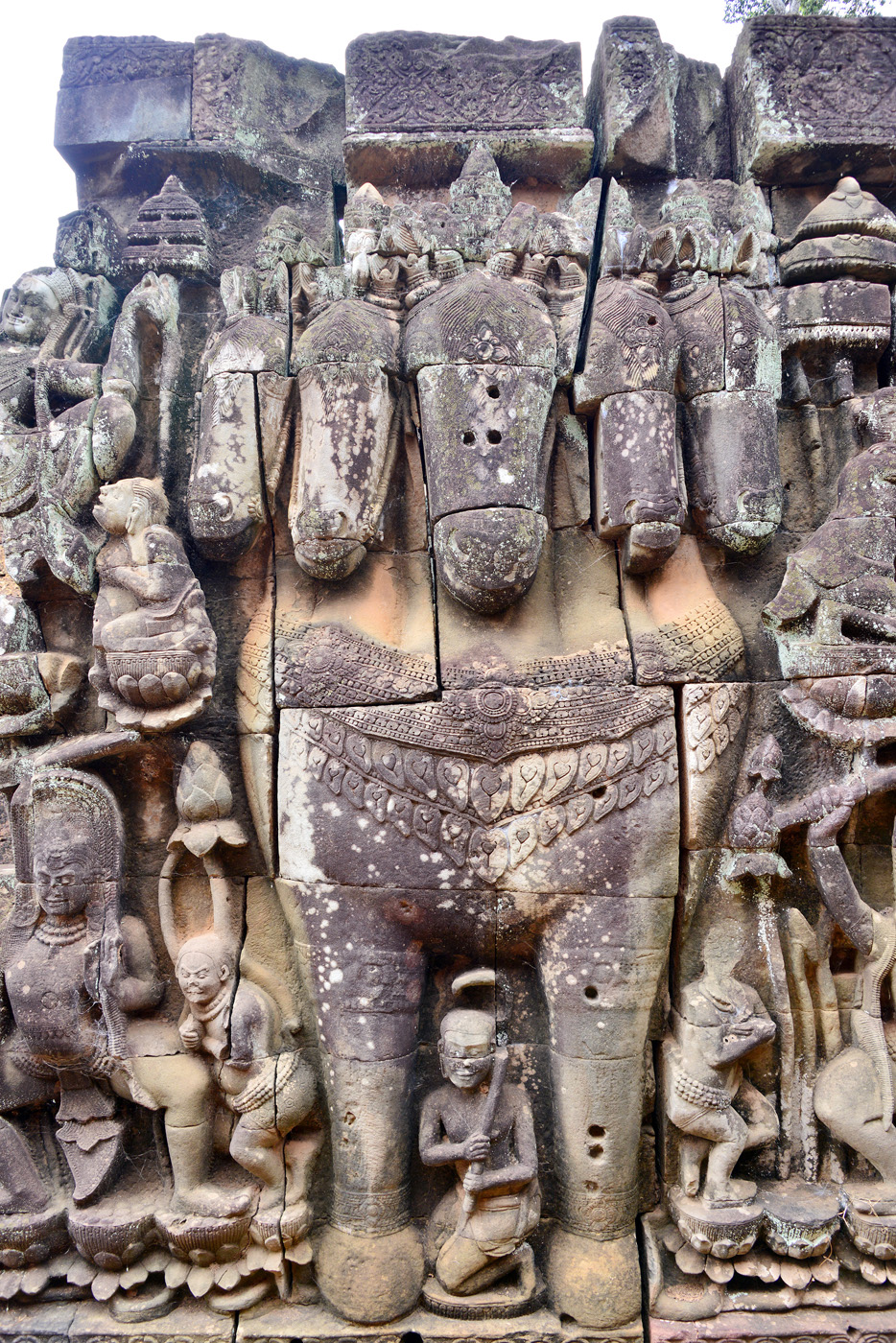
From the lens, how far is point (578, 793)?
3688 mm

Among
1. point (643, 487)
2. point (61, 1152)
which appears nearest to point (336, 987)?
point (61, 1152)

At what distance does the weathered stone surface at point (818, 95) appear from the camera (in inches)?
177

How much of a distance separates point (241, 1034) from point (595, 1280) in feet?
5.50

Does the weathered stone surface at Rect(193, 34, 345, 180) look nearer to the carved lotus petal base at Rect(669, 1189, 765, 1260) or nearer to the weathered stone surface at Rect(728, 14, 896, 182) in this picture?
the weathered stone surface at Rect(728, 14, 896, 182)

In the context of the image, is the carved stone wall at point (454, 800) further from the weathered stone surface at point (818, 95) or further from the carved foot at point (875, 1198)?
the weathered stone surface at point (818, 95)

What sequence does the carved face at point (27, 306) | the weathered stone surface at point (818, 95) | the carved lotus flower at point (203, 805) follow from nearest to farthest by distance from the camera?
the carved lotus flower at point (203, 805), the carved face at point (27, 306), the weathered stone surface at point (818, 95)

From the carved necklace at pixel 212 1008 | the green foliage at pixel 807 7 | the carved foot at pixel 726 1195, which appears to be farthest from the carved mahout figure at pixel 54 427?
the green foliage at pixel 807 7

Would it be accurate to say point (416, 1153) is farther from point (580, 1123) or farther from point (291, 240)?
point (291, 240)

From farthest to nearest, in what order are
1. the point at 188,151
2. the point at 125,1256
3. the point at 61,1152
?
the point at 188,151, the point at 61,1152, the point at 125,1256

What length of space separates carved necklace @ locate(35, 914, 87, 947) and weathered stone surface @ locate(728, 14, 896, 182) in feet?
15.5

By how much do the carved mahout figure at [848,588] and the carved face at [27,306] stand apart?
356 centimetres

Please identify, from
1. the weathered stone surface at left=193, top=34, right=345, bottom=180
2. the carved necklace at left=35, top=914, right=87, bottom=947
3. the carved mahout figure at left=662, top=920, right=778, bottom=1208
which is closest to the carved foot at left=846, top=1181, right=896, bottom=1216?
the carved mahout figure at left=662, top=920, right=778, bottom=1208

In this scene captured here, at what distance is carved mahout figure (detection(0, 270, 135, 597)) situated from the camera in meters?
3.90

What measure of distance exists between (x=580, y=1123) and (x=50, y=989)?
2.18 meters
